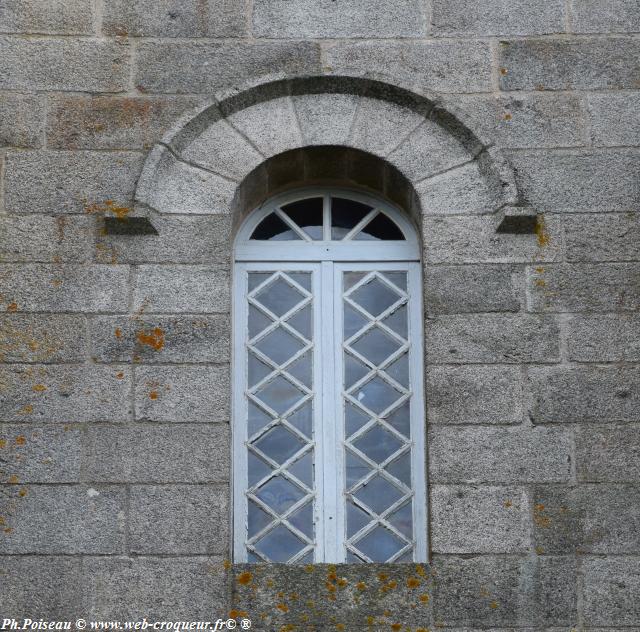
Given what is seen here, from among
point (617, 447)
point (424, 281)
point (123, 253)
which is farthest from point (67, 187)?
point (617, 447)

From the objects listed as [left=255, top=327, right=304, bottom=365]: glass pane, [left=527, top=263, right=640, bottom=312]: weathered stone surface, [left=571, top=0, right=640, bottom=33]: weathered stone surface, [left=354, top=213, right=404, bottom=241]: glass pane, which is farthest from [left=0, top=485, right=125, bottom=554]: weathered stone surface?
[left=571, top=0, right=640, bottom=33]: weathered stone surface

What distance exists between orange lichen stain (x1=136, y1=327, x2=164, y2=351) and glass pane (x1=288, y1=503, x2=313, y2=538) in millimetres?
1036

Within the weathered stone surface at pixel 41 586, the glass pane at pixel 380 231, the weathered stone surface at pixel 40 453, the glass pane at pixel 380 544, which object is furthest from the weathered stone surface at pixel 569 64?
the weathered stone surface at pixel 41 586

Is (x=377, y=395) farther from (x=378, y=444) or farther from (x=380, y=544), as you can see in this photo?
(x=380, y=544)

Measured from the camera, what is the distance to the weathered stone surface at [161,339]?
20.6 ft

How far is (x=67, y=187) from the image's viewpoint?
21.6ft

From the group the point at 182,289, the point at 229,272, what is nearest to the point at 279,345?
the point at 229,272

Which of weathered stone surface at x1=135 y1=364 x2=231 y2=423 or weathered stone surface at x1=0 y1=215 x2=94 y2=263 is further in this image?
weathered stone surface at x1=0 y1=215 x2=94 y2=263

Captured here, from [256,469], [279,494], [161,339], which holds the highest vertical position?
[161,339]

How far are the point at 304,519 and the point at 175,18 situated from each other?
270 centimetres

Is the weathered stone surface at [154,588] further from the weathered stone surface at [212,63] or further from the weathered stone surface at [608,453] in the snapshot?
the weathered stone surface at [212,63]

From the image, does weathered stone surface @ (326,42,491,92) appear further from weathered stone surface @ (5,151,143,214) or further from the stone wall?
weathered stone surface @ (5,151,143,214)

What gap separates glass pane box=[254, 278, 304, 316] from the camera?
6730 mm

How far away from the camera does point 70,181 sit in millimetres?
6590
